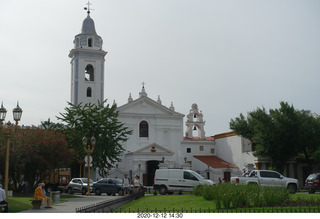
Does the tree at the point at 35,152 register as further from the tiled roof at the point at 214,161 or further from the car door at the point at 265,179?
the tiled roof at the point at 214,161

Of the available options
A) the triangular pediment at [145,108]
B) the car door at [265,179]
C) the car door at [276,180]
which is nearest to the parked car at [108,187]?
the car door at [265,179]

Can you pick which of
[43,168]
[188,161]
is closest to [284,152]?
[188,161]

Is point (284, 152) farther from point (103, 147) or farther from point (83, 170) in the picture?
point (83, 170)

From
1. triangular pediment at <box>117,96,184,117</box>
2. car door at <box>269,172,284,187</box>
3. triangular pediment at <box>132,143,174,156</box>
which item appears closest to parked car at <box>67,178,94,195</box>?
triangular pediment at <box>132,143,174,156</box>

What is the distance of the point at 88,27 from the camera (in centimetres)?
5388

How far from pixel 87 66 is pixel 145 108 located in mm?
9718

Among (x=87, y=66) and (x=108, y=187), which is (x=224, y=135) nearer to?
(x=87, y=66)

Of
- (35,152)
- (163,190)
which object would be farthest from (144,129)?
(35,152)

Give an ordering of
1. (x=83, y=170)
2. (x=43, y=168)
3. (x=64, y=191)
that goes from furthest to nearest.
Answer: (x=83, y=170) < (x=64, y=191) < (x=43, y=168)

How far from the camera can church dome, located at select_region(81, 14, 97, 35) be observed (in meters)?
53.6

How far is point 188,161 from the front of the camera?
52.7 meters

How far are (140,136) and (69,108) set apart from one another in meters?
12.3

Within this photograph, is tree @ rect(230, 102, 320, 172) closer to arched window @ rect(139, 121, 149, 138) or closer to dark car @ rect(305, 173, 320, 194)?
dark car @ rect(305, 173, 320, 194)

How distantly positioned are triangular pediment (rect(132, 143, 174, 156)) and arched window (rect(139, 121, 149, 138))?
4098mm
